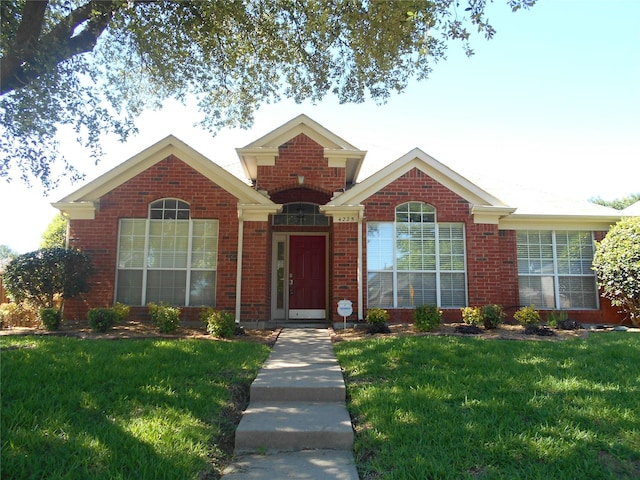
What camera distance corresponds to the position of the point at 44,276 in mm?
9906

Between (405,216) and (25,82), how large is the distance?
27.9ft

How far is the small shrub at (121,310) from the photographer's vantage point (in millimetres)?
9731

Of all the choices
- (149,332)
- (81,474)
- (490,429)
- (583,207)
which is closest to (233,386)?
(81,474)

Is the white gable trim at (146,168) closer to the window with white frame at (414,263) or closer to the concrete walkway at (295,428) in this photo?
the window with white frame at (414,263)

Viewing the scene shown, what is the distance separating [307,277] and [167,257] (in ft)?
12.8

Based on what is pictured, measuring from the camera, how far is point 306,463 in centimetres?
387

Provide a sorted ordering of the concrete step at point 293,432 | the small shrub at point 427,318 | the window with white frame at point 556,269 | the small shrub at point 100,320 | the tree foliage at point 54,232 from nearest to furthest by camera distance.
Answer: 1. the concrete step at point 293,432
2. the small shrub at point 100,320
3. the small shrub at point 427,318
4. the window with white frame at point 556,269
5. the tree foliage at point 54,232

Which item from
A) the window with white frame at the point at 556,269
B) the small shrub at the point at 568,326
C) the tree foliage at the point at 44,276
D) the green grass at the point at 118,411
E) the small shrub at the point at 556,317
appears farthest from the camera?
the window with white frame at the point at 556,269

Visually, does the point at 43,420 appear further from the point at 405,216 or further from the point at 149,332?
the point at 405,216

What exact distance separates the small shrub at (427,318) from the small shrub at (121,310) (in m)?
6.57

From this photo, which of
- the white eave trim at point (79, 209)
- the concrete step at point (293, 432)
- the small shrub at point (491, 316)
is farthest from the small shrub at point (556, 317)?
the white eave trim at point (79, 209)

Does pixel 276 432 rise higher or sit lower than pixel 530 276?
lower

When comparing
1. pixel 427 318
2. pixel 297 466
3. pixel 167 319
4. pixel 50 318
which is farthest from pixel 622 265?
pixel 50 318

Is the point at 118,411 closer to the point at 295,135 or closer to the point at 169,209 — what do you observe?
the point at 169,209
